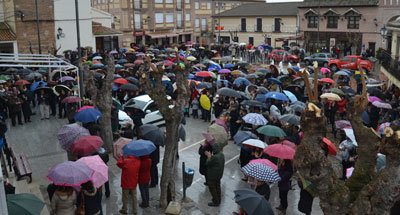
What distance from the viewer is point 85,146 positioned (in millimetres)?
8680

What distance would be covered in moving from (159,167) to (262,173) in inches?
180

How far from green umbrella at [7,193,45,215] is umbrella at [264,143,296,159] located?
4.84m

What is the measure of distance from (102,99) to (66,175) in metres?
5.68

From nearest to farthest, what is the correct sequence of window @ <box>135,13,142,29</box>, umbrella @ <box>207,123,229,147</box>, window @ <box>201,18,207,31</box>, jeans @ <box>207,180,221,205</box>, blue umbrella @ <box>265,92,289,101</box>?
1. jeans @ <box>207,180,221,205</box>
2. umbrella @ <box>207,123,229,147</box>
3. blue umbrella @ <box>265,92,289,101</box>
4. window @ <box>135,13,142,29</box>
5. window @ <box>201,18,207,31</box>

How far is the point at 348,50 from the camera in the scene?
40.0 meters

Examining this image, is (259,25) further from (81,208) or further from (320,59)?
(81,208)

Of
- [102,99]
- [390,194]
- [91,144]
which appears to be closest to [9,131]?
[102,99]

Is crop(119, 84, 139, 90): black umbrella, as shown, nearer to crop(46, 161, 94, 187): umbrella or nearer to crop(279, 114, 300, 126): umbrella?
crop(279, 114, 300, 126): umbrella

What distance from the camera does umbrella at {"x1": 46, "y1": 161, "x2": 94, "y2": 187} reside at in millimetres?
6387

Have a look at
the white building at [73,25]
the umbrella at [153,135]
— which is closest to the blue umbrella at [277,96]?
the umbrella at [153,135]

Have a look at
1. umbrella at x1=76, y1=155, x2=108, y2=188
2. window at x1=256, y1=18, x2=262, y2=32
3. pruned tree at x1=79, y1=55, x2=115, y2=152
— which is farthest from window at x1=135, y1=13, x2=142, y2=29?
umbrella at x1=76, y1=155, x2=108, y2=188

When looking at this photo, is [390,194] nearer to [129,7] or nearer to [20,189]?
[20,189]

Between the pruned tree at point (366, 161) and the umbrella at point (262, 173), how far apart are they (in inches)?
84.4

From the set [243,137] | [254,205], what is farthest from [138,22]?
[254,205]
